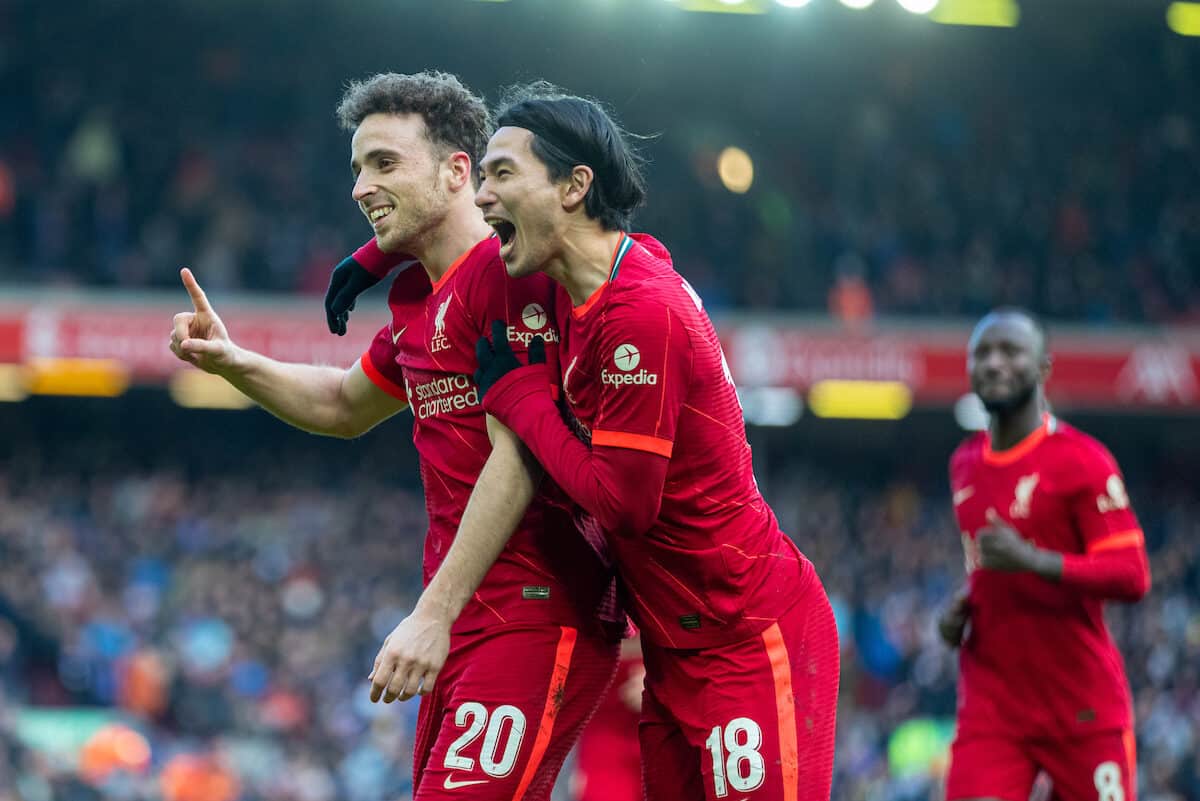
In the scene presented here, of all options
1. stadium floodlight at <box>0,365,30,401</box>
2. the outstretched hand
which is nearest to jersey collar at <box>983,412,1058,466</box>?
the outstretched hand

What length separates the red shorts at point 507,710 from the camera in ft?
12.2

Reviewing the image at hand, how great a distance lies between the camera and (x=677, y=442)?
3736 millimetres

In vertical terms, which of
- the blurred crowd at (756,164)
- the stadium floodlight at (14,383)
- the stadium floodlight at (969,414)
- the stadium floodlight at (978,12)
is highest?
the stadium floodlight at (978,12)

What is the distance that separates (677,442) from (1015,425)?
2.83m

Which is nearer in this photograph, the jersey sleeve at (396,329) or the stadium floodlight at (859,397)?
the jersey sleeve at (396,329)

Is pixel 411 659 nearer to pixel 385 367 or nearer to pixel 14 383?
pixel 385 367

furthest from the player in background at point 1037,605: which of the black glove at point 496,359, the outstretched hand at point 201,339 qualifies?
the outstretched hand at point 201,339

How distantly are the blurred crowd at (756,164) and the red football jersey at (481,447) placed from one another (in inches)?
563

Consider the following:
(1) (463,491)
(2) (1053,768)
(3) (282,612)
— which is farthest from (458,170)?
(3) (282,612)

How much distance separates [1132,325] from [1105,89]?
5250 mm

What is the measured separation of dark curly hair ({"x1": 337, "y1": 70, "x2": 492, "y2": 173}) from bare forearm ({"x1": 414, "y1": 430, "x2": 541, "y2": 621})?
0.95 meters

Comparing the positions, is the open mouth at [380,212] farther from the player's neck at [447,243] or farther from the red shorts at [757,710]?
the red shorts at [757,710]

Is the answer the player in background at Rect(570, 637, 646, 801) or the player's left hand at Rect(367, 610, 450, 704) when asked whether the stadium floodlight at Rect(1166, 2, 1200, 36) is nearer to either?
the player in background at Rect(570, 637, 646, 801)

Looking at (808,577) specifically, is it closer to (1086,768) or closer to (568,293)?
(568,293)
